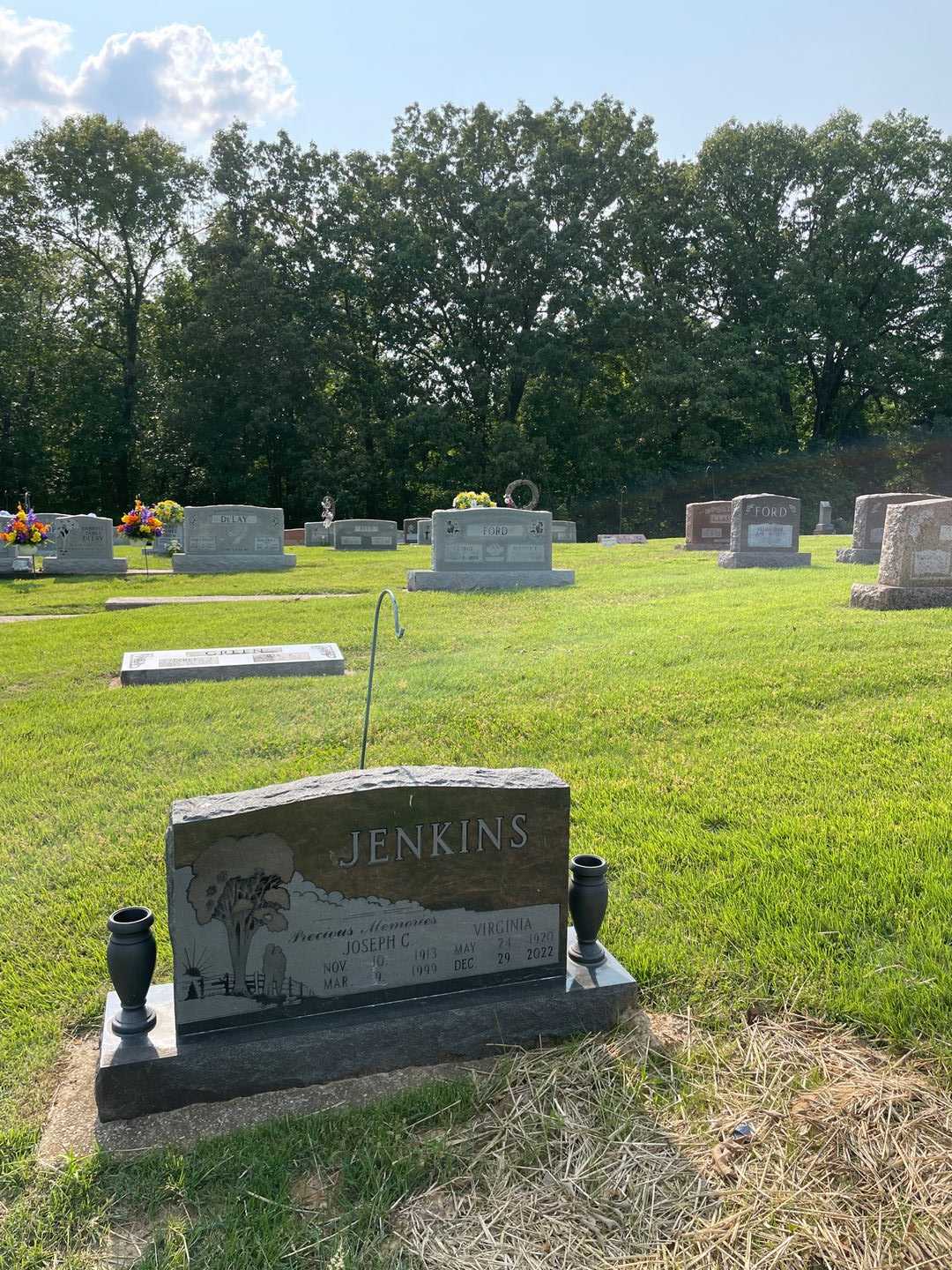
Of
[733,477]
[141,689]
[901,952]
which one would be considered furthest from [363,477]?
[901,952]

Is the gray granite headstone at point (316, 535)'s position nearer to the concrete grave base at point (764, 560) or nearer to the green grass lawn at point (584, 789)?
the concrete grave base at point (764, 560)

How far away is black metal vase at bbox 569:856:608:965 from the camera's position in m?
2.45

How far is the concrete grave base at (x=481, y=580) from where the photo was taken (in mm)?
12265

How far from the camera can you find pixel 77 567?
16094mm

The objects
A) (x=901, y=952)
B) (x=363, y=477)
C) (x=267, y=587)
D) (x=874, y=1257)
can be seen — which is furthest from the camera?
(x=363, y=477)

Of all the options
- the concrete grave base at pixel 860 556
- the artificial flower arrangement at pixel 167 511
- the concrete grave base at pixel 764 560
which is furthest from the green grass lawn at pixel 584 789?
the artificial flower arrangement at pixel 167 511

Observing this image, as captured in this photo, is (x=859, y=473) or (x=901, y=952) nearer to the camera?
(x=901, y=952)

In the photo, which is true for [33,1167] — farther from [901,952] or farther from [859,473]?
[859,473]

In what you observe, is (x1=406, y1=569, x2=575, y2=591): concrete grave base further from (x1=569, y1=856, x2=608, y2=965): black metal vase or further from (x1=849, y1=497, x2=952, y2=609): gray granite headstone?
(x1=569, y1=856, x2=608, y2=965): black metal vase

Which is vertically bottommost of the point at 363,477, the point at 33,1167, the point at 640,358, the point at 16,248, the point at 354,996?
the point at 33,1167

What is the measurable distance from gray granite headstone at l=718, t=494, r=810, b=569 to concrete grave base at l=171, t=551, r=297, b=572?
876cm

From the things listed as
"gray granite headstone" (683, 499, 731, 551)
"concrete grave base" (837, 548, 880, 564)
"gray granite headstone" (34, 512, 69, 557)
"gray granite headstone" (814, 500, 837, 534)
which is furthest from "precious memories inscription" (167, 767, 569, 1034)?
"gray granite headstone" (814, 500, 837, 534)

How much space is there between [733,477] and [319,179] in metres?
19.7

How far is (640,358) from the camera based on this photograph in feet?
109
